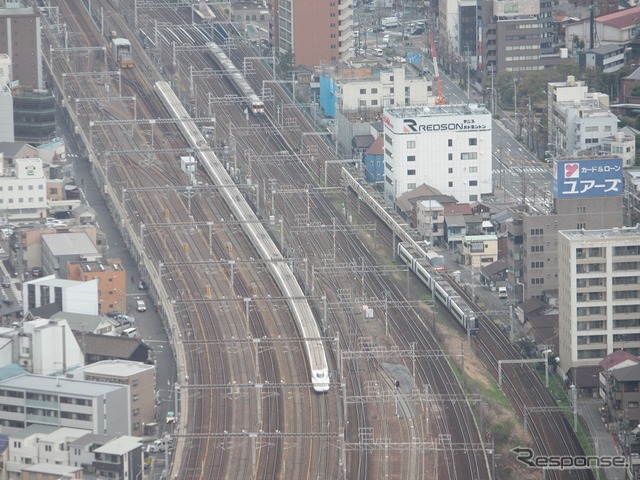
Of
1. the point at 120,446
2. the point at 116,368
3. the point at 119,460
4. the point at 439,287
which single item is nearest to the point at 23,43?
the point at 439,287

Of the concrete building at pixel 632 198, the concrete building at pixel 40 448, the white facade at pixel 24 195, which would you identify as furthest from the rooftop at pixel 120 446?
the concrete building at pixel 632 198

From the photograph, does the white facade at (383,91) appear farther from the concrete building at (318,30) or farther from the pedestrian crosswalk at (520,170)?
the concrete building at (318,30)

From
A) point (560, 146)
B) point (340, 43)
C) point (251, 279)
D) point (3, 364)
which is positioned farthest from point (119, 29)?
point (3, 364)

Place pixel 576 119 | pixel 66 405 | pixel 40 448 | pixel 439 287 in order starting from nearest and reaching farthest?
pixel 40 448 < pixel 66 405 < pixel 439 287 < pixel 576 119

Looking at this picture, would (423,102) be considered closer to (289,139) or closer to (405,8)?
(289,139)

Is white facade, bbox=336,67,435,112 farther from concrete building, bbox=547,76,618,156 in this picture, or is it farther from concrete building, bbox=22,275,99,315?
concrete building, bbox=22,275,99,315

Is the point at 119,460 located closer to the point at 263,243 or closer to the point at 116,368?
the point at 116,368
